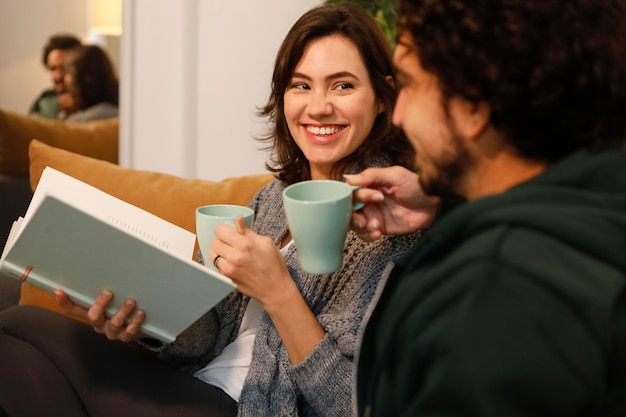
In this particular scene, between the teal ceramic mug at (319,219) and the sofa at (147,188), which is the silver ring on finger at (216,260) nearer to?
the teal ceramic mug at (319,219)

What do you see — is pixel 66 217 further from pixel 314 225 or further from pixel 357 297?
pixel 357 297

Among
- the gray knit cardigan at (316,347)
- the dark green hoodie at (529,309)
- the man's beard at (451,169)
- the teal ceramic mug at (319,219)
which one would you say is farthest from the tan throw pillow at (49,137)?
the dark green hoodie at (529,309)

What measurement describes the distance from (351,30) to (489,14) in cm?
72

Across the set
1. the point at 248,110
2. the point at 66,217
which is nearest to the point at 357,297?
the point at 66,217

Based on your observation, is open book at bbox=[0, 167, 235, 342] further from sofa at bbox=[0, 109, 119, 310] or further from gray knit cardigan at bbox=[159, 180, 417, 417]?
sofa at bbox=[0, 109, 119, 310]

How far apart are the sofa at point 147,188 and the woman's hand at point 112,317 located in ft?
1.19

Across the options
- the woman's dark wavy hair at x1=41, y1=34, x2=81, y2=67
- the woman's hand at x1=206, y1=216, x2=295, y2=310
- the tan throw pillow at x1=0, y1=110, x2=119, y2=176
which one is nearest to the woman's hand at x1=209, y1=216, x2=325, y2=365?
the woman's hand at x1=206, y1=216, x2=295, y2=310

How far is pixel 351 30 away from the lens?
1.38 metres

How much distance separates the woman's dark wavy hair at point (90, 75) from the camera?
3582mm

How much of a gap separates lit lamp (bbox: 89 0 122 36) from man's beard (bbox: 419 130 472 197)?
363cm

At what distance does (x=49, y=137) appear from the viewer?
271cm

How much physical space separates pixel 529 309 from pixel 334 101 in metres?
0.82

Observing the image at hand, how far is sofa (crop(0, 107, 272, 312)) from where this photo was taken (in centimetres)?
155

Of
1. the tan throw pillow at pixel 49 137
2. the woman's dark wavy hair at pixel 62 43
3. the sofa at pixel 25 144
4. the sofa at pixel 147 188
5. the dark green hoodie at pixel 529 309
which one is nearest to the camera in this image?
the dark green hoodie at pixel 529 309
